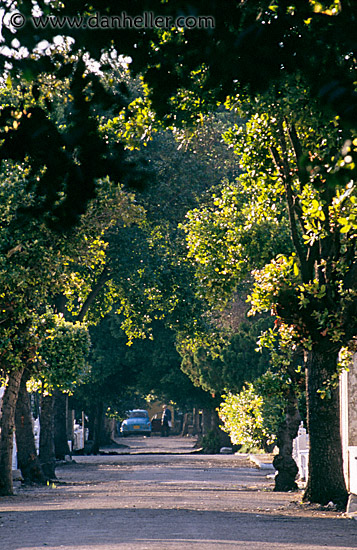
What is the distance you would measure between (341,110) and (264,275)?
1186 cm

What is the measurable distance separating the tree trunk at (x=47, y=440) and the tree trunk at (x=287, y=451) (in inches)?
320

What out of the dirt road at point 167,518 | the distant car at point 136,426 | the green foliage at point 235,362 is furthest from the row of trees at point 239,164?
the distant car at point 136,426

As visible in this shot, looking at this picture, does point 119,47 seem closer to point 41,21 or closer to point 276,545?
point 41,21

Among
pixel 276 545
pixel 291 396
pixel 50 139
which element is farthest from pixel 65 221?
pixel 291 396

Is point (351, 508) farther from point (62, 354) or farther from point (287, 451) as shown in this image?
point (62, 354)

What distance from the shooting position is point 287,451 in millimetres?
20859

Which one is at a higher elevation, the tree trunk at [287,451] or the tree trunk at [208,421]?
the tree trunk at [208,421]

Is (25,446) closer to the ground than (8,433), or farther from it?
closer to the ground

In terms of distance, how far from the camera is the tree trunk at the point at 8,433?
68.1ft

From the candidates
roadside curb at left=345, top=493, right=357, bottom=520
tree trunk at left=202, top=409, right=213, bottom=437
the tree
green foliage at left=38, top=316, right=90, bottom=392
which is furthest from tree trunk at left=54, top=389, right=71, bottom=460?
roadside curb at left=345, top=493, right=357, bottom=520

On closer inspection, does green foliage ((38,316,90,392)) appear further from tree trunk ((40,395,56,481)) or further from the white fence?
the white fence

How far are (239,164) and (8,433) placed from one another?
314 inches

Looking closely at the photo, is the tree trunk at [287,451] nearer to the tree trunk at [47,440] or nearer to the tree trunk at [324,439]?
the tree trunk at [324,439]

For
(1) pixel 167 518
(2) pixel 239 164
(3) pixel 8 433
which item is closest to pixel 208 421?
(3) pixel 8 433
